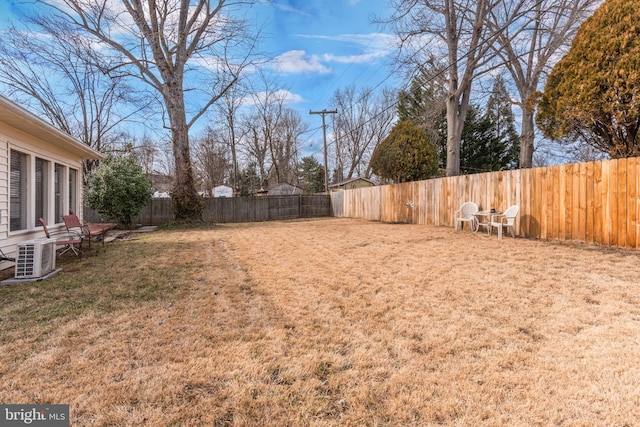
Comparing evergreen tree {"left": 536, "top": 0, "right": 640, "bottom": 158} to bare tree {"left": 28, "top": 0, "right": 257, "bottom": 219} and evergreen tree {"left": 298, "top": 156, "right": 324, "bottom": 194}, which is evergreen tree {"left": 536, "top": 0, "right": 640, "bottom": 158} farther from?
evergreen tree {"left": 298, "top": 156, "right": 324, "bottom": 194}

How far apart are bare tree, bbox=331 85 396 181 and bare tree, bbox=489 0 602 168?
13.8m

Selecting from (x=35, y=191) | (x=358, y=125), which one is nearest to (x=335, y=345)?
(x=35, y=191)

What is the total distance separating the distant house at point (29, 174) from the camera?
511cm

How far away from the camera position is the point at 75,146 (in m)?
7.15

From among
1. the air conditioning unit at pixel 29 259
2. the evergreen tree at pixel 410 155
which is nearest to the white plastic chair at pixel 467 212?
the evergreen tree at pixel 410 155

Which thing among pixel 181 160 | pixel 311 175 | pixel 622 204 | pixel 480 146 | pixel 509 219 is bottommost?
pixel 509 219

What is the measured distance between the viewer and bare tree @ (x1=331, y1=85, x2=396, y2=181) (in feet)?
94.5

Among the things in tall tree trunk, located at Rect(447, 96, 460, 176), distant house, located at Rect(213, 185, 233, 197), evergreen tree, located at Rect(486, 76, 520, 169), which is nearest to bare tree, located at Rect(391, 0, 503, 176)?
tall tree trunk, located at Rect(447, 96, 460, 176)

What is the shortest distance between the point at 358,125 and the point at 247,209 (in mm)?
17574

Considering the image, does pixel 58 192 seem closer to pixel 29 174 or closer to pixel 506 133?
pixel 29 174

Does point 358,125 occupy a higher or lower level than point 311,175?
higher

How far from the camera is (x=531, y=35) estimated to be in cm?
1345

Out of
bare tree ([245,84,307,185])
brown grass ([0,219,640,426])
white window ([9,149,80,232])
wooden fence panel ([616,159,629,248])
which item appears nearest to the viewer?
brown grass ([0,219,640,426])

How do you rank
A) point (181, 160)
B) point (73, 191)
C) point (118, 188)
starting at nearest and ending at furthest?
point (73, 191) < point (118, 188) < point (181, 160)
